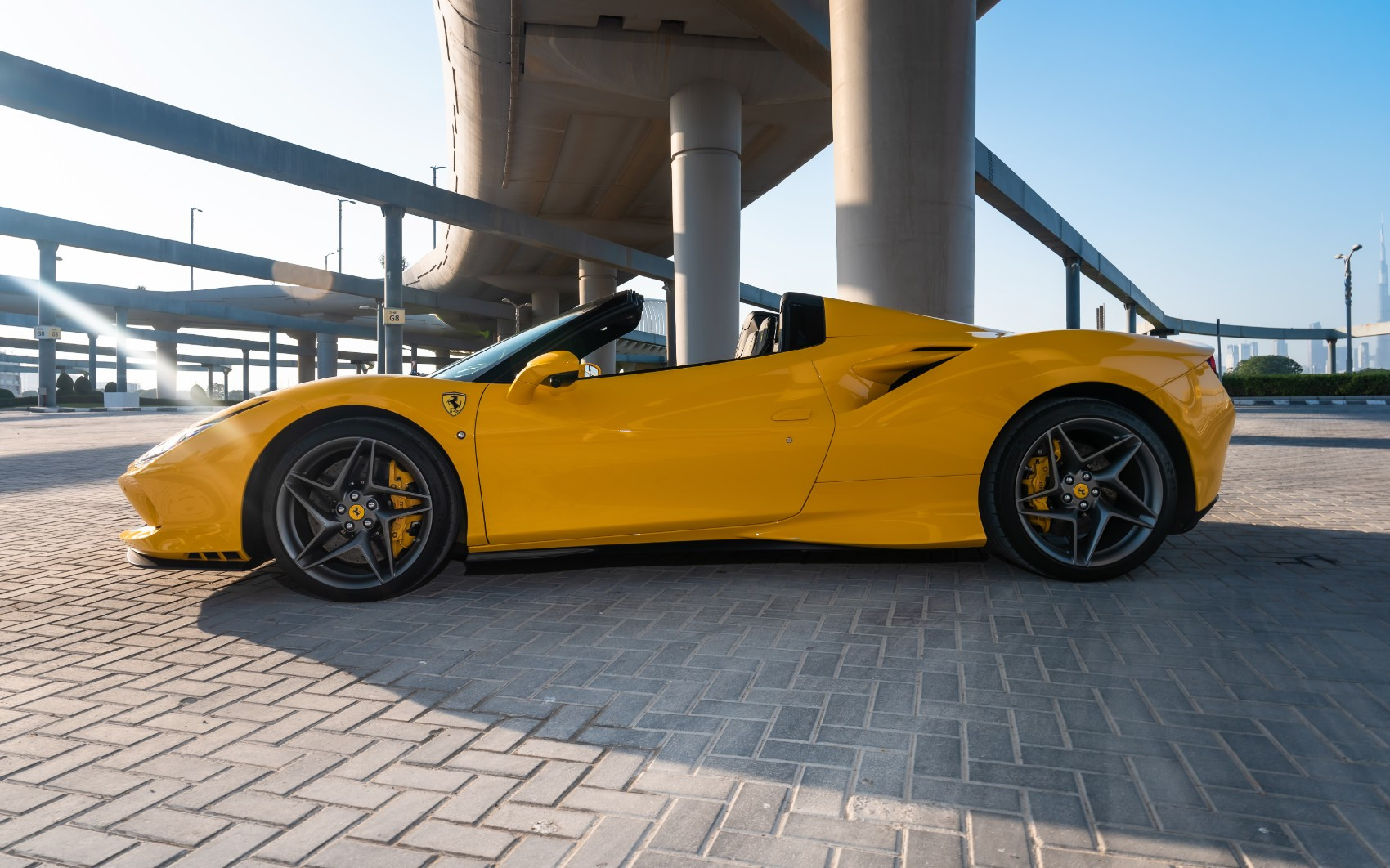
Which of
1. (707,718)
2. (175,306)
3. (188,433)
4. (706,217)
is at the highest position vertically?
(175,306)

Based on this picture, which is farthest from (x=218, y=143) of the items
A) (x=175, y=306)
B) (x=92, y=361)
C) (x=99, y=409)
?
(x=92, y=361)

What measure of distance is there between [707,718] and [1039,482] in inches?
84.0

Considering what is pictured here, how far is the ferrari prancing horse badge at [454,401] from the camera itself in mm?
3426

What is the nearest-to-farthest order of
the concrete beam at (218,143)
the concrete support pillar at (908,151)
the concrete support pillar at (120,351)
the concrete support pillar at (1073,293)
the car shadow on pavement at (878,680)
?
1. the car shadow on pavement at (878,680)
2. the concrete support pillar at (908,151)
3. the concrete beam at (218,143)
4. the concrete support pillar at (1073,293)
5. the concrete support pillar at (120,351)

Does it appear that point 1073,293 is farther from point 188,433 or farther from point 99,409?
point 99,409

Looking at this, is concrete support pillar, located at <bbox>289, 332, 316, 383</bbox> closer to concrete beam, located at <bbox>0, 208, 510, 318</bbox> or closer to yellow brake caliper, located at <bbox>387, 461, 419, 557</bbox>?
concrete beam, located at <bbox>0, 208, 510, 318</bbox>

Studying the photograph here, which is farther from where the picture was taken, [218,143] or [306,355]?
[306,355]

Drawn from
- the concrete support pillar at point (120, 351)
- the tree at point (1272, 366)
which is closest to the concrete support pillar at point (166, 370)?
the concrete support pillar at point (120, 351)

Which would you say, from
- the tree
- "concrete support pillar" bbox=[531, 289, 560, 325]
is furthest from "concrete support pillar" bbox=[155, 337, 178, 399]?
the tree

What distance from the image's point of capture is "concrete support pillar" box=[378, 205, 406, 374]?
2131 centimetres

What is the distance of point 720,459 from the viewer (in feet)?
11.1

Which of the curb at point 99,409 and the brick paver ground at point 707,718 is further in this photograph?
the curb at point 99,409

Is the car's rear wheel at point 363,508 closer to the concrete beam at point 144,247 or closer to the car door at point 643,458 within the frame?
the car door at point 643,458

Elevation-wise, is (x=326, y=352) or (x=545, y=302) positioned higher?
(x=545, y=302)
